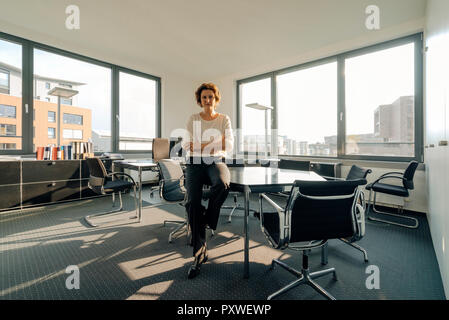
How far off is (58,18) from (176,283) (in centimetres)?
472

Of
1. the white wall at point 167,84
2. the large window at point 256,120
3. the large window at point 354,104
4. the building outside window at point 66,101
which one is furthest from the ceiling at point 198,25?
the building outside window at point 66,101

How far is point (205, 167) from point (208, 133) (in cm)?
38

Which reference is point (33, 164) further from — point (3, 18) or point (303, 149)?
point (303, 149)

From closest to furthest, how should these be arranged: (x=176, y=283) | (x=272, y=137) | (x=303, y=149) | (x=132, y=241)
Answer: (x=176, y=283), (x=132, y=241), (x=303, y=149), (x=272, y=137)

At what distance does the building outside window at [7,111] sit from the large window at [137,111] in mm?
2013

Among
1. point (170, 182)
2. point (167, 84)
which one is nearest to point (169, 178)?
point (170, 182)

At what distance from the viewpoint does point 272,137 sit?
5699 millimetres

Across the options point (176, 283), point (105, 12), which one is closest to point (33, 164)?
point (105, 12)

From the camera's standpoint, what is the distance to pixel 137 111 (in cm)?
596

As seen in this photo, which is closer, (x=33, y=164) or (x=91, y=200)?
(x=33, y=164)

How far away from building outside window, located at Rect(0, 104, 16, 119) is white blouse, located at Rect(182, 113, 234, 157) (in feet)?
13.4

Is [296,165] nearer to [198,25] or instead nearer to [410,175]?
[410,175]

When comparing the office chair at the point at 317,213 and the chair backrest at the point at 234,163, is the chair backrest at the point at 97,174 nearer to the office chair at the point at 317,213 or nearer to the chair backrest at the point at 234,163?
the chair backrest at the point at 234,163

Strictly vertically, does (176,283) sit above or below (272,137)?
below
